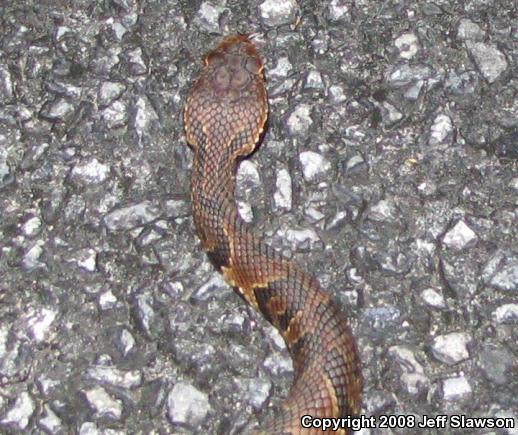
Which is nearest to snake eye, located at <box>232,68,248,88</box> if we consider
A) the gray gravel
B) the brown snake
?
the brown snake

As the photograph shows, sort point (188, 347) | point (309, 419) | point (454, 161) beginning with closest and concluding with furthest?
point (309, 419) → point (188, 347) → point (454, 161)

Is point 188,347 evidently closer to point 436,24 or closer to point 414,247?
point 414,247

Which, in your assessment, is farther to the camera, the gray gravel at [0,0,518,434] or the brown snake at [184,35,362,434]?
the gray gravel at [0,0,518,434]

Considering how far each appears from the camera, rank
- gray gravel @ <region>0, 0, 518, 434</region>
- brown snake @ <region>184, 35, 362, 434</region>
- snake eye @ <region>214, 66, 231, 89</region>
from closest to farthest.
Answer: brown snake @ <region>184, 35, 362, 434</region>
gray gravel @ <region>0, 0, 518, 434</region>
snake eye @ <region>214, 66, 231, 89</region>

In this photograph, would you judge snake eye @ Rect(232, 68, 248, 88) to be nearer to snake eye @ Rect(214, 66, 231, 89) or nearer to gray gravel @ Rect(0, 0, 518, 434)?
snake eye @ Rect(214, 66, 231, 89)

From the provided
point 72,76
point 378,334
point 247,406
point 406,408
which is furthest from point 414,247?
point 72,76

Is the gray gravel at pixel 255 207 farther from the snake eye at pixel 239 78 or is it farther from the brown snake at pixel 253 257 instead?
the snake eye at pixel 239 78

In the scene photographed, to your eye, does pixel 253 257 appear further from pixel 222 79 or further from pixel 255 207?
pixel 222 79

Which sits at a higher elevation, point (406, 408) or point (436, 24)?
point (436, 24)
